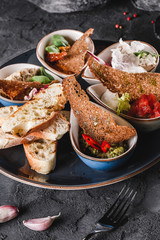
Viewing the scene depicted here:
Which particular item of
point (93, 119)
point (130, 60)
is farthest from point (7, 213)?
point (130, 60)

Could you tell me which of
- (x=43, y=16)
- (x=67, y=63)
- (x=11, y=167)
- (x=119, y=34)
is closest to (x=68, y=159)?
(x=11, y=167)

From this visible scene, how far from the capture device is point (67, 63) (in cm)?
313

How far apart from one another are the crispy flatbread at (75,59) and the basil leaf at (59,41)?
0.33ft

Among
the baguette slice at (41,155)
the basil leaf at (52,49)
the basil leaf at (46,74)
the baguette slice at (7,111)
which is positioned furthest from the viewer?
the basil leaf at (52,49)

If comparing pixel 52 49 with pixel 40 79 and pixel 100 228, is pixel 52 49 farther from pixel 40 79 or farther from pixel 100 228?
pixel 100 228

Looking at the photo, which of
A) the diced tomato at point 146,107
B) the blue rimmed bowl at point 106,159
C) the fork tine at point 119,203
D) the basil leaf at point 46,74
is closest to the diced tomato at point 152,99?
the diced tomato at point 146,107

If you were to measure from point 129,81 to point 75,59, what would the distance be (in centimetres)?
71

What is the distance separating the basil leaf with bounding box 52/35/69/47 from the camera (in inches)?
127

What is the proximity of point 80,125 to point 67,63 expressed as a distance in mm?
947

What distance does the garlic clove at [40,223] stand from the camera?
2230 millimetres

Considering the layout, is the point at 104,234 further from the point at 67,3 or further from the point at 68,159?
the point at 67,3

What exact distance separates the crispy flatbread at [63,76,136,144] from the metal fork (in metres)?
0.43

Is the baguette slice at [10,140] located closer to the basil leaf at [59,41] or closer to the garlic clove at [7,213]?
the garlic clove at [7,213]

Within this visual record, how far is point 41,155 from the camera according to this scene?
95.5 inches
